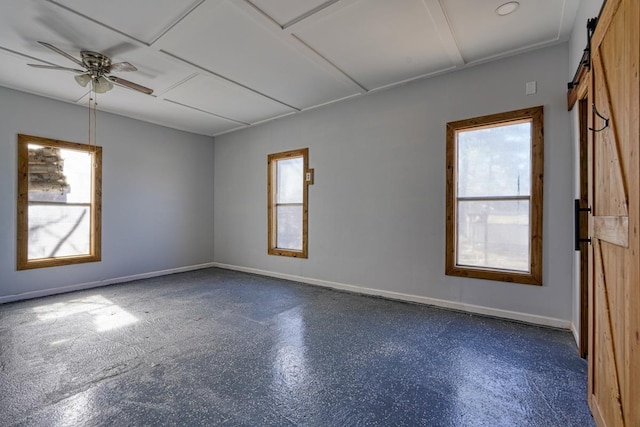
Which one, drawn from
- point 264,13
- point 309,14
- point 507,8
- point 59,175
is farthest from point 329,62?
point 59,175

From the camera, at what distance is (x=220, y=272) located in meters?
6.30

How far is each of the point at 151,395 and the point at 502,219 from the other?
12.6 feet

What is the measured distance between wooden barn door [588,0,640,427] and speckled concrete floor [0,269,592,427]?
52 cm

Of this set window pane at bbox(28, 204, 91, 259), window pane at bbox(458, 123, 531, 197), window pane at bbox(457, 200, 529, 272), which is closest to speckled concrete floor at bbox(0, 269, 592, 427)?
window pane at bbox(457, 200, 529, 272)

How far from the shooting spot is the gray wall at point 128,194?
4.26 metres

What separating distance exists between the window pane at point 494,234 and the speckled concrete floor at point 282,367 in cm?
69

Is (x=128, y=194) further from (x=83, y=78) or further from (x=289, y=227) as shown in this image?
(x=289, y=227)

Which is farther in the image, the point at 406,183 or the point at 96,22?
the point at 406,183

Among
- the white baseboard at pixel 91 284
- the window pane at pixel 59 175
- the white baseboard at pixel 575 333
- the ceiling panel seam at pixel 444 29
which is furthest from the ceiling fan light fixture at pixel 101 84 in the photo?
the white baseboard at pixel 575 333

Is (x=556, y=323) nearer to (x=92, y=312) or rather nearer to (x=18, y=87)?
(x=92, y=312)

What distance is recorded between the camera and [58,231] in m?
4.77

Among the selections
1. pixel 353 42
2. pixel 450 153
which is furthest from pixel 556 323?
pixel 353 42

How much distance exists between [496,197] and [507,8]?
6.31 ft

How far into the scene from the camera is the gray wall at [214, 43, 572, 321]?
3217 mm
